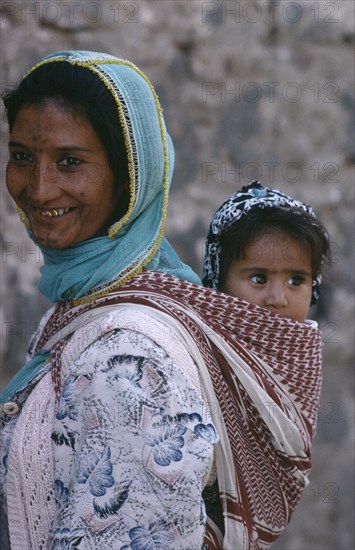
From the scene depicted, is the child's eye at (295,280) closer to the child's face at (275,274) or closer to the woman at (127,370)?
the child's face at (275,274)

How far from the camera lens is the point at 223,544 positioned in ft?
6.13

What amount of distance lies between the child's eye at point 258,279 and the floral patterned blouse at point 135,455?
81 centimetres

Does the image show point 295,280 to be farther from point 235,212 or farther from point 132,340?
point 132,340

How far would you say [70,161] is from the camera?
71.0 inches

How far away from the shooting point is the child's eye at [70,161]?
1800 mm

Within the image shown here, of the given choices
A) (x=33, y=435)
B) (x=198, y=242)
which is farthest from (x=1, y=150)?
(x=33, y=435)

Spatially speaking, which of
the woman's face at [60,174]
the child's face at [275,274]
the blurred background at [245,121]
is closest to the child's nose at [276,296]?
the child's face at [275,274]

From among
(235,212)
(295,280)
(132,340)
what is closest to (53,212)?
(132,340)

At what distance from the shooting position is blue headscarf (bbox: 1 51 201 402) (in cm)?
185

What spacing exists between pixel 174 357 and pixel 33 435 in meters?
0.32

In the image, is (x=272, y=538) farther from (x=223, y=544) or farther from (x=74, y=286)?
(x=74, y=286)

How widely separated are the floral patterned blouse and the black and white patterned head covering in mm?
879

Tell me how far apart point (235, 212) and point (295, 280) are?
25 centimetres

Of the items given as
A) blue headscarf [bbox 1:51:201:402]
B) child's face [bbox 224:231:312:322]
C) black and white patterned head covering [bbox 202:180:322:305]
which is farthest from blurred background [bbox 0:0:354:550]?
blue headscarf [bbox 1:51:201:402]
